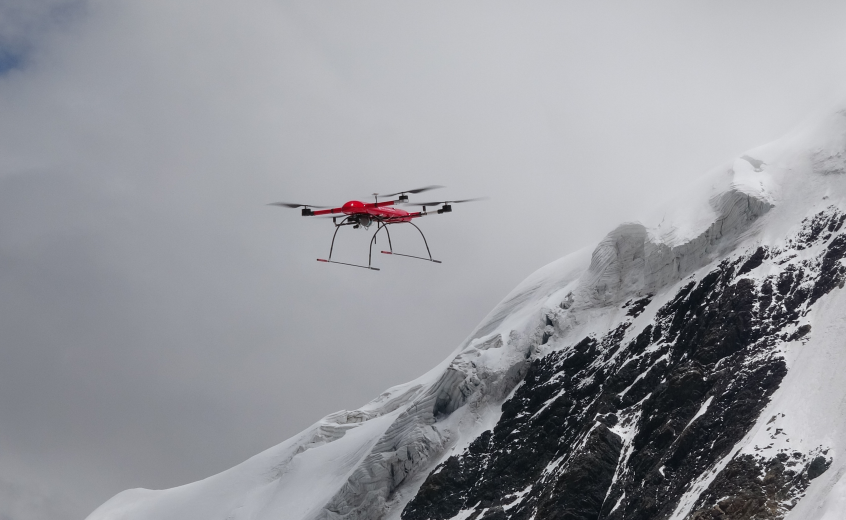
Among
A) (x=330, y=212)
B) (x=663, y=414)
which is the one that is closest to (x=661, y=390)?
(x=663, y=414)

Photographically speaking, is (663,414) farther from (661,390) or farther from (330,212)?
(330,212)

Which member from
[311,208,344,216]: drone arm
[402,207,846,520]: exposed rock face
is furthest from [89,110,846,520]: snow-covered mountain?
[311,208,344,216]: drone arm

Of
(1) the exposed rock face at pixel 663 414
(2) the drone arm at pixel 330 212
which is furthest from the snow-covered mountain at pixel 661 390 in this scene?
(2) the drone arm at pixel 330 212

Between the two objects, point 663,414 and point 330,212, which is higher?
point 330,212

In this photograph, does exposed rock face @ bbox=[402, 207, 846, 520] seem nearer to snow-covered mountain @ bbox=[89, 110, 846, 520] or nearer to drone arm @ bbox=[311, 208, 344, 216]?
snow-covered mountain @ bbox=[89, 110, 846, 520]

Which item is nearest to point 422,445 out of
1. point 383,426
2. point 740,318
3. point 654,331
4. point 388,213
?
point 383,426

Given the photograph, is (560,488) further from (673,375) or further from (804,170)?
(804,170)
